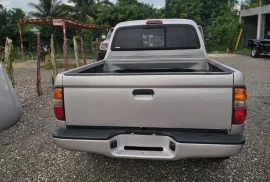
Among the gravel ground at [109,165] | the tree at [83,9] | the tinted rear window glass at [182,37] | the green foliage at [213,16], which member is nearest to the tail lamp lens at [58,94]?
the gravel ground at [109,165]

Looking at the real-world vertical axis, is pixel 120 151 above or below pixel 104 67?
below

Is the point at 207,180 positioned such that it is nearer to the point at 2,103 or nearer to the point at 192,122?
the point at 192,122

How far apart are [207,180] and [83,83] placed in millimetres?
1747

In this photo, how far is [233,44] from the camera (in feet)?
76.2

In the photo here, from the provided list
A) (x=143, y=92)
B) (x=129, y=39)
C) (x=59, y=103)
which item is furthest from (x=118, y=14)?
(x=143, y=92)

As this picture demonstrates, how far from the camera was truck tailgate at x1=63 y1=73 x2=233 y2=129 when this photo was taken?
232 cm

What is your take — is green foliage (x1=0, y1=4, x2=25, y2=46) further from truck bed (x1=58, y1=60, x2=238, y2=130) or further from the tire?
truck bed (x1=58, y1=60, x2=238, y2=130)

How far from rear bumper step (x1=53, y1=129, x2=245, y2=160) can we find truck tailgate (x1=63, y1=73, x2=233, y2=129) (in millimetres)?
105

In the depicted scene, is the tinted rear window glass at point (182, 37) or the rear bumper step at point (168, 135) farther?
the tinted rear window glass at point (182, 37)

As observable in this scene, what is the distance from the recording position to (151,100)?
2428 millimetres

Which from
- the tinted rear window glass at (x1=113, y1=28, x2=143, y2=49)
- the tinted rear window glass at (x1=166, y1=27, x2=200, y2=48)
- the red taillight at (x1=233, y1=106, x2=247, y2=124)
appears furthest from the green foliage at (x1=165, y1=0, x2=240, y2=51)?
the red taillight at (x1=233, y1=106, x2=247, y2=124)

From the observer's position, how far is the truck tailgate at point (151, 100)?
2.32 metres

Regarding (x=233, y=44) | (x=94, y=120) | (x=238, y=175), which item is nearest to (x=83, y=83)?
(x=94, y=120)

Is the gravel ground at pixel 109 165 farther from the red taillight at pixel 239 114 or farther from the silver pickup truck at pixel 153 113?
the red taillight at pixel 239 114
